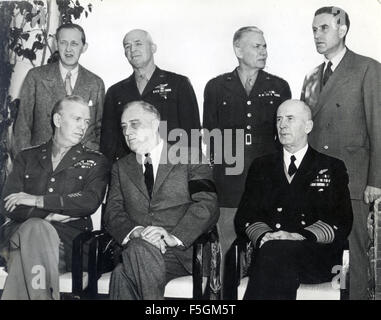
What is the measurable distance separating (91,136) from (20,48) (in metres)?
0.87

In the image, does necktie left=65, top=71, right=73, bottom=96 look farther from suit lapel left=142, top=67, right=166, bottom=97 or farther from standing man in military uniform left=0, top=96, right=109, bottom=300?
suit lapel left=142, top=67, right=166, bottom=97

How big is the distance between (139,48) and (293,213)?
1.64 meters

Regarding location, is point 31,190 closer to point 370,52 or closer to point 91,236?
point 91,236

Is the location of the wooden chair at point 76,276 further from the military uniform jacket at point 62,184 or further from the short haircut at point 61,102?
the short haircut at point 61,102

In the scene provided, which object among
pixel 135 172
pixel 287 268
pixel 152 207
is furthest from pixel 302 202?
pixel 135 172

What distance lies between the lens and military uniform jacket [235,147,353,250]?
4.15 metres

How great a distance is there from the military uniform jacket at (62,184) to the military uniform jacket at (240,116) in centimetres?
85

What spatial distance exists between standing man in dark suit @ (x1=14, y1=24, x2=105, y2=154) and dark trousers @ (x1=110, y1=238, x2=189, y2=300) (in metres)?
0.99

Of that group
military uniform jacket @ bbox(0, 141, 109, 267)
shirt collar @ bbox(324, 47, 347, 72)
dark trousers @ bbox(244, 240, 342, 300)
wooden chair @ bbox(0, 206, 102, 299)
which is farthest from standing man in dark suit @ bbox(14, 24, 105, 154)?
shirt collar @ bbox(324, 47, 347, 72)

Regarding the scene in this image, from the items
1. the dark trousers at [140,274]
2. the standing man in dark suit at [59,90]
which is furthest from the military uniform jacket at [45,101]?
the dark trousers at [140,274]

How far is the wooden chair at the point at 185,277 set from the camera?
3.95 metres

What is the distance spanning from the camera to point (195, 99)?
452 cm

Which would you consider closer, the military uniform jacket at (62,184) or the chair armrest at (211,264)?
the chair armrest at (211,264)

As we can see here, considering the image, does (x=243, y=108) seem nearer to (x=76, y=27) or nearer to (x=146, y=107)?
(x=146, y=107)
